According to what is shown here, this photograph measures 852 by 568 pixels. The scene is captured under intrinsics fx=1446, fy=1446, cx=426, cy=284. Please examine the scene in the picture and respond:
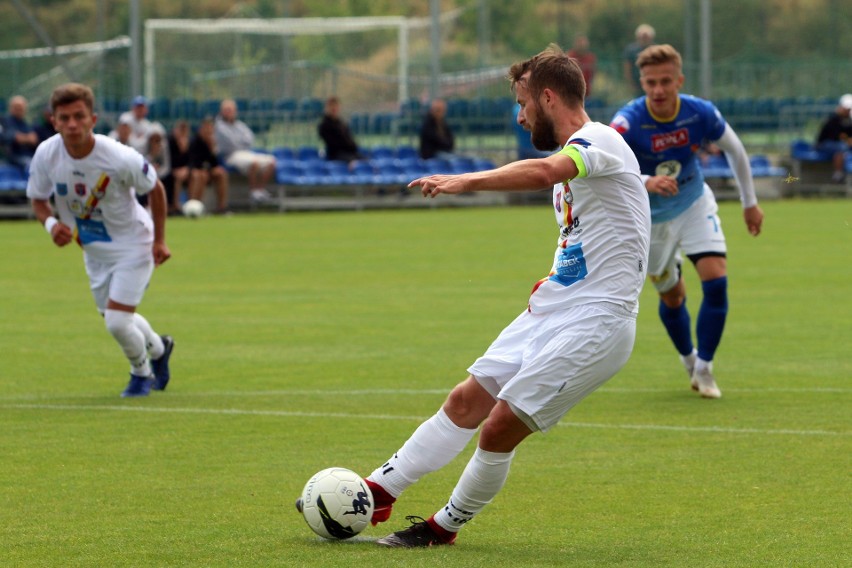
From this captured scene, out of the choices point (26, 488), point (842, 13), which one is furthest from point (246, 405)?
point (842, 13)

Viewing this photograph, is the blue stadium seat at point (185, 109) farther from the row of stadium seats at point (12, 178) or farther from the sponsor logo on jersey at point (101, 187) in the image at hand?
the sponsor logo on jersey at point (101, 187)

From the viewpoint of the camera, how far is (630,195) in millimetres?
5512

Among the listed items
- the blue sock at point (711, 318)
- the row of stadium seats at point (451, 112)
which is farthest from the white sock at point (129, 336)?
the row of stadium seats at point (451, 112)

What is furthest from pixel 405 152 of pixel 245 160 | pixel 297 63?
pixel 245 160

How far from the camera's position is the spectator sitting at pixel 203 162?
85.4 ft

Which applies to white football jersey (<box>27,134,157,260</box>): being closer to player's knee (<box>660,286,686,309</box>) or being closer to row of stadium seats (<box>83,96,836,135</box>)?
player's knee (<box>660,286,686,309</box>)

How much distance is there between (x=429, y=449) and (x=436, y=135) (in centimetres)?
2432

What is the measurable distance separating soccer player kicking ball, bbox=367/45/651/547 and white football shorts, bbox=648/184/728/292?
3.93m

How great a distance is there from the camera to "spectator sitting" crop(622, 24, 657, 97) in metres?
25.5

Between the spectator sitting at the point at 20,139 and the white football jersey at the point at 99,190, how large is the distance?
53.6 feet

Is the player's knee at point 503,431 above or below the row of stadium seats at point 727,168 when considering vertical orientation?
below

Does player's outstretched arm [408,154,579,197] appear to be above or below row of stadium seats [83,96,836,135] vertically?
below

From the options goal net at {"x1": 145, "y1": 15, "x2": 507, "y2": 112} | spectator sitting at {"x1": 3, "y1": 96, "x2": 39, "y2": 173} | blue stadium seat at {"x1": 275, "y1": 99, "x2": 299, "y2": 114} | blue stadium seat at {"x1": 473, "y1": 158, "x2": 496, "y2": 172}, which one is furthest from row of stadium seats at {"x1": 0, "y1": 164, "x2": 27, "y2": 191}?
blue stadium seat at {"x1": 473, "y1": 158, "x2": 496, "y2": 172}

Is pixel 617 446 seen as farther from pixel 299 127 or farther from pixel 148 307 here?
pixel 299 127
